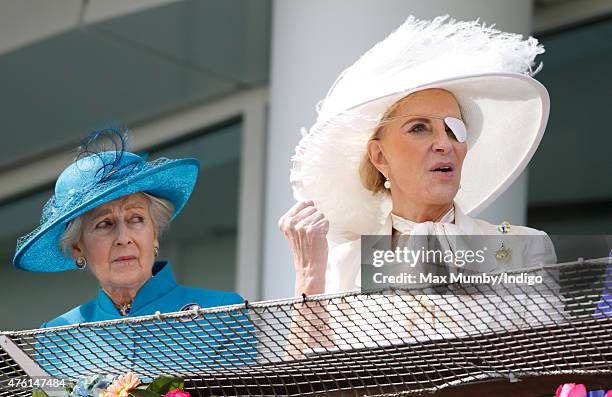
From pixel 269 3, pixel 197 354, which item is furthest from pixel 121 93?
pixel 197 354

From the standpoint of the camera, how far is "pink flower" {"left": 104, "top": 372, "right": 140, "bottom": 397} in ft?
6.39

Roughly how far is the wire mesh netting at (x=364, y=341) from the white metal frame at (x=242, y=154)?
5.37m

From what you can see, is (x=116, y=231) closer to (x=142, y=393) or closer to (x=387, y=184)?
(x=387, y=184)

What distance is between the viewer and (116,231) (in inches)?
118

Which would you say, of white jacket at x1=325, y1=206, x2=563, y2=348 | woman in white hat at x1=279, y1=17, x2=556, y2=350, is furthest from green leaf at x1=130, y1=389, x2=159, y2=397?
woman in white hat at x1=279, y1=17, x2=556, y2=350

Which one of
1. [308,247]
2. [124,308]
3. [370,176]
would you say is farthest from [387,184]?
[124,308]

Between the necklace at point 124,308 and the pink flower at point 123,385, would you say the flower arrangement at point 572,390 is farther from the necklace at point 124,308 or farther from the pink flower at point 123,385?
the necklace at point 124,308

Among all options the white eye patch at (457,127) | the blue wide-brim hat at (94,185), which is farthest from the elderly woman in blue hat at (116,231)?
the white eye patch at (457,127)

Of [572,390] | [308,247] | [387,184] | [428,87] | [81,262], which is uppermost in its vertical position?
[428,87]

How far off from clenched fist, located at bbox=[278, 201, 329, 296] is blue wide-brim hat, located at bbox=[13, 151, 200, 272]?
528mm

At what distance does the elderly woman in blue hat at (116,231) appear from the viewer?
292 centimetres

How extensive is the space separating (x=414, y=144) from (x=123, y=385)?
1.04 meters

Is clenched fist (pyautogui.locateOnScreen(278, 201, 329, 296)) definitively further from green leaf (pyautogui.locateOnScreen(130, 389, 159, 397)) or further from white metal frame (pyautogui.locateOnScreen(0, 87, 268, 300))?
white metal frame (pyautogui.locateOnScreen(0, 87, 268, 300))

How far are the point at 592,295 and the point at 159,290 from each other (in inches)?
59.1
